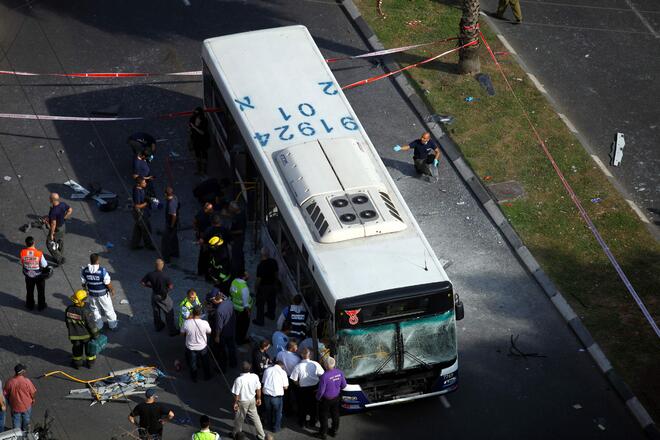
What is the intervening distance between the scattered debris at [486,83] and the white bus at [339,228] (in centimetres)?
580

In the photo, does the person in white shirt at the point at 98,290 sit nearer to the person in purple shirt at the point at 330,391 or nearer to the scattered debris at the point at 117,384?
the scattered debris at the point at 117,384

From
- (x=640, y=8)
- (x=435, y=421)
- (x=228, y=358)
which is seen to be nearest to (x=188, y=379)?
(x=228, y=358)

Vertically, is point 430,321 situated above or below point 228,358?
above

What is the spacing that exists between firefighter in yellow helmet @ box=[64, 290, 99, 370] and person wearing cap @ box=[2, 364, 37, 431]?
4.86ft

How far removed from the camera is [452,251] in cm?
2444

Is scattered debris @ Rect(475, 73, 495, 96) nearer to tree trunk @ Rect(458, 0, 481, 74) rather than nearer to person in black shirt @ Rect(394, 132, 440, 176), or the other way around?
tree trunk @ Rect(458, 0, 481, 74)

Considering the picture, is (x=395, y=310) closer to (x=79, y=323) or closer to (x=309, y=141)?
(x=309, y=141)

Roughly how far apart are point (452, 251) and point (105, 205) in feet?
22.8

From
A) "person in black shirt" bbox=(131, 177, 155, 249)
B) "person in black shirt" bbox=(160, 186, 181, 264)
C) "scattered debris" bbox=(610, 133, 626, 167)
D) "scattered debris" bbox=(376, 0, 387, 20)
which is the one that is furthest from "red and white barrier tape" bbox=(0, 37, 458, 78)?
"person in black shirt" bbox=(160, 186, 181, 264)

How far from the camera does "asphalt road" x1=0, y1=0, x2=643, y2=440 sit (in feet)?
68.4

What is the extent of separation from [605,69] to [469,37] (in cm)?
369

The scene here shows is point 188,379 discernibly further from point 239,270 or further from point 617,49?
point 617,49

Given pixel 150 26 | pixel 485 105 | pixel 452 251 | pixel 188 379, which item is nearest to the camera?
pixel 188 379

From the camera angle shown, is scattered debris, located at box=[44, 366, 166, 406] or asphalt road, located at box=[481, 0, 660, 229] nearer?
scattered debris, located at box=[44, 366, 166, 406]
